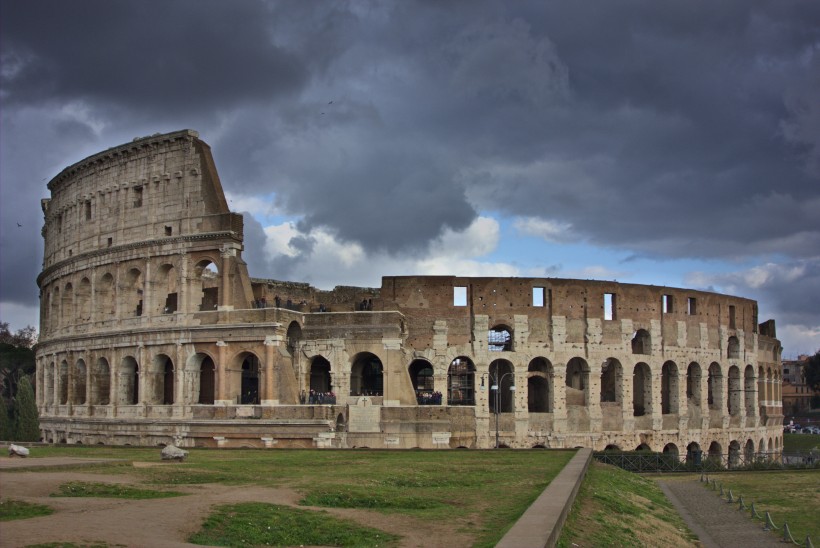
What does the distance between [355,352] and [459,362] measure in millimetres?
7438

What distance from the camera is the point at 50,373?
49812mm

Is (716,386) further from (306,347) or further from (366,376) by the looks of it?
(306,347)

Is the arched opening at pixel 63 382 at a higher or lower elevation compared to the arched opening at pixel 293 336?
lower

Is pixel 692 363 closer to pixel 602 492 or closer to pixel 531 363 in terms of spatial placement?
pixel 531 363

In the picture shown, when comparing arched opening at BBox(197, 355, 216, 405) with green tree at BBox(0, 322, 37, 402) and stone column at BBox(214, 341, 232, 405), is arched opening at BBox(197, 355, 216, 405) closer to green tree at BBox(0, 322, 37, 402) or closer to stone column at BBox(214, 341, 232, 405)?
stone column at BBox(214, 341, 232, 405)

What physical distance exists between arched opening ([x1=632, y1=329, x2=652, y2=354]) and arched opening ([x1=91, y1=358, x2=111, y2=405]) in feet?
89.6

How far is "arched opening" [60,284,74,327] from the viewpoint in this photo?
4766cm

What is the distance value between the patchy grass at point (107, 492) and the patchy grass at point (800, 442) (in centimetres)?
6043

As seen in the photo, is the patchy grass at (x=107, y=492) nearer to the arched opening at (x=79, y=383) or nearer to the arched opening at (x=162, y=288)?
the arched opening at (x=162, y=288)

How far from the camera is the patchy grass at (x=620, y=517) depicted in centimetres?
1489

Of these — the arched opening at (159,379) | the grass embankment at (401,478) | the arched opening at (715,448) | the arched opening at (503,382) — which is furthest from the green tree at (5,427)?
the arched opening at (715,448)

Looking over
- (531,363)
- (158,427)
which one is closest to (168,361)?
(158,427)

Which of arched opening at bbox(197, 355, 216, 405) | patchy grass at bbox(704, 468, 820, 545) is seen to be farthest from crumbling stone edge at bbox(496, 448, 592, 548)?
arched opening at bbox(197, 355, 216, 405)

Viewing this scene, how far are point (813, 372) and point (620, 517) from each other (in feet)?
293
